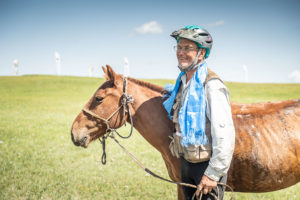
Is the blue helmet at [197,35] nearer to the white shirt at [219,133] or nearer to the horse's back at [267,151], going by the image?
the white shirt at [219,133]

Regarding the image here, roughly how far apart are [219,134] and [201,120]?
23 centimetres

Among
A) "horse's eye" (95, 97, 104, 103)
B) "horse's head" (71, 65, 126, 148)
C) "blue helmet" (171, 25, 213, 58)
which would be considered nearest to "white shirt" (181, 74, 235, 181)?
"blue helmet" (171, 25, 213, 58)

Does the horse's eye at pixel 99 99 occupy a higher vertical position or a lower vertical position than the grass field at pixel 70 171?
higher

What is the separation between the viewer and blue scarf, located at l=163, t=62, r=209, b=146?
7.53ft

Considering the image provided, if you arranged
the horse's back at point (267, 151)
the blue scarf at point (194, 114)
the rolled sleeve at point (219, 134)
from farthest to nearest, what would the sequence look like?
the horse's back at point (267, 151), the blue scarf at point (194, 114), the rolled sleeve at point (219, 134)

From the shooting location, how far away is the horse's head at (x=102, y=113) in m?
3.34

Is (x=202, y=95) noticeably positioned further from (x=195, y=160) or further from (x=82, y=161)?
(x=82, y=161)

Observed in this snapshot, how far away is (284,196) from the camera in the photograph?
5.25 metres

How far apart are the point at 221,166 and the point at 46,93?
108ft

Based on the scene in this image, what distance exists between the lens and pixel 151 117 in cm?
329

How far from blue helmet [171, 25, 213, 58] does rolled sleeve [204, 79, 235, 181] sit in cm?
61

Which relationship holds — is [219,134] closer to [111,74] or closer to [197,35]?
[197,35]

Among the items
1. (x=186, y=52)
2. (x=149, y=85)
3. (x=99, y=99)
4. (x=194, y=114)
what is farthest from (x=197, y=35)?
(x=99, y=99)

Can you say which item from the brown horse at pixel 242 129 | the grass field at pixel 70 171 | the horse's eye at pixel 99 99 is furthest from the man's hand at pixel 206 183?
the grass field at pixel 70 171
